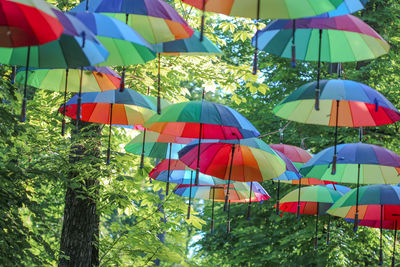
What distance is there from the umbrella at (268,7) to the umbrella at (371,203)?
3561mm

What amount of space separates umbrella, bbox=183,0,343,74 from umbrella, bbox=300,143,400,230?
105 inches

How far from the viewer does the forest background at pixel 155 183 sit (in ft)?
21.7

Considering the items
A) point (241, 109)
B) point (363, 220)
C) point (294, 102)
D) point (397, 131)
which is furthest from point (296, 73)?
point (294, 102)

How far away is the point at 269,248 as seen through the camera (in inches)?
551

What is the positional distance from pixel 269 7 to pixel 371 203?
3958 millimetres

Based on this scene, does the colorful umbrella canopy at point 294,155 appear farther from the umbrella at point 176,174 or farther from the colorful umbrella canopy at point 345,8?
the colorful umbrella canopy at point 345,8

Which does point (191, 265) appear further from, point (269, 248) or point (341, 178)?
point (269, 248)

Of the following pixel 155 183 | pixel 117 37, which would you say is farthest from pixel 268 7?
pixel 155 183

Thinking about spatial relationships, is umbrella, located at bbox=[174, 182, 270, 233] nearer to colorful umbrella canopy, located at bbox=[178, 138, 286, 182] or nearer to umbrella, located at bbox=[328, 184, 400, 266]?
colorful umbrella canopy, located at bbox=[178, 138, 286, 182]

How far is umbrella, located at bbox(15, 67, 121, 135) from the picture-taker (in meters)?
5.84

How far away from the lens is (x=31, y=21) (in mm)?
3672

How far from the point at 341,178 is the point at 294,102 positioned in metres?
1.86

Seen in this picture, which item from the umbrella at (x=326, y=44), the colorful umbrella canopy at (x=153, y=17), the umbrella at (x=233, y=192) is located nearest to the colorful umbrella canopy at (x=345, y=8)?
the umbrella at (x=326, y=44)

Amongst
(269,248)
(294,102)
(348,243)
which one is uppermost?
(294,102)
